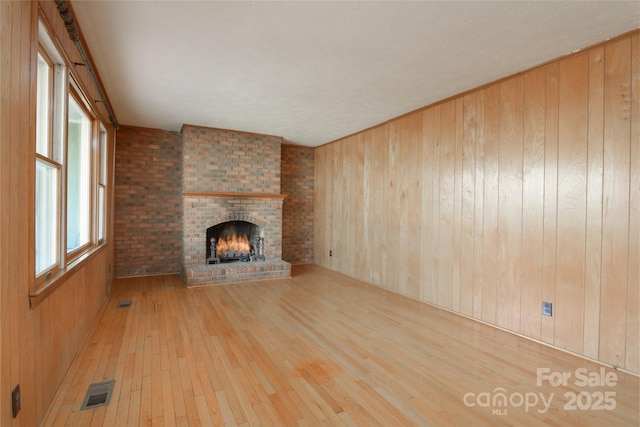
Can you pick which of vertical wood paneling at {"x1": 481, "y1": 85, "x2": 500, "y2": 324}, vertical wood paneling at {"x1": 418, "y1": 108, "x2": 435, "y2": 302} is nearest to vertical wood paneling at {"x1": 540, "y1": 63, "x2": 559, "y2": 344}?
vertical wood paneling at {"x1": 481, "y1": 85, "x2": 500, "y2": 324}

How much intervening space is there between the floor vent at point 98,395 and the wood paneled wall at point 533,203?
343 cm

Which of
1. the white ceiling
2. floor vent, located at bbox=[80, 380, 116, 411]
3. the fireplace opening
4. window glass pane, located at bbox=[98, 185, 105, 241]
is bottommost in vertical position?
floor vent, located at bbox=[80, 380, 116, 411]

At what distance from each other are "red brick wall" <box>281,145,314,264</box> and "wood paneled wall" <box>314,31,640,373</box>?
8.22ft

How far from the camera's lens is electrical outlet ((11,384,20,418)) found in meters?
1.42

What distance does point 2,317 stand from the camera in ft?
4.36

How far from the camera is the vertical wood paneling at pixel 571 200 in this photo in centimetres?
263

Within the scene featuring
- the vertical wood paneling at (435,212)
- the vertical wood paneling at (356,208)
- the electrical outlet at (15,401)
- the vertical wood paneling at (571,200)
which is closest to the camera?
the electrical outlet at (15,401)

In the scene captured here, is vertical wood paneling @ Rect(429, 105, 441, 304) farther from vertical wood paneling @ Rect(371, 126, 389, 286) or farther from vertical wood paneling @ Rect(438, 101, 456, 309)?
vertical wood paneling @ Rect(371, 126, 389, 286)

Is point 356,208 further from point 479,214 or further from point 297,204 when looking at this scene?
point 479,214

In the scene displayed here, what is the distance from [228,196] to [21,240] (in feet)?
13.0

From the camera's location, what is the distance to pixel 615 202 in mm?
2447

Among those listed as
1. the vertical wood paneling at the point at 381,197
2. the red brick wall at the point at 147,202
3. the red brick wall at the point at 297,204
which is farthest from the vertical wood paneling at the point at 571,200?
the red brick wall at the point at 147,202

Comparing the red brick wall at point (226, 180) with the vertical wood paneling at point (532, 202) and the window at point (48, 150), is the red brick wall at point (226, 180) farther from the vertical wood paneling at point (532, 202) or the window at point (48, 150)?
the vertical wood paneling at point (532, 202)

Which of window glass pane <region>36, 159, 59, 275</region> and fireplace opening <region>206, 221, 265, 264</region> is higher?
window glass pane <region>36, 159, 59, 275</region>
